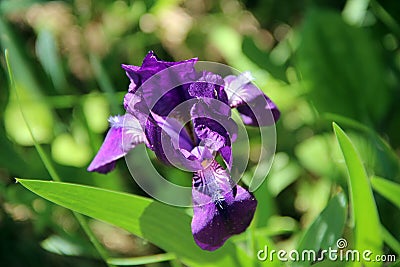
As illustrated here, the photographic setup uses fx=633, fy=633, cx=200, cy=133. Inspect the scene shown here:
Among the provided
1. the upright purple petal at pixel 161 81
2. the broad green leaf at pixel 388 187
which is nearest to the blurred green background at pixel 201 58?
the broad green leaf at pixel 388 187

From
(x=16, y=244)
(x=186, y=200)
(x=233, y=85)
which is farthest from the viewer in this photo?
(x=16, y=244)

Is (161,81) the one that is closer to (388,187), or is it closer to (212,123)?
(212,123)

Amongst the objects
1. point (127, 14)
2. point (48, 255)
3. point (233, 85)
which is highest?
point (233, 85)

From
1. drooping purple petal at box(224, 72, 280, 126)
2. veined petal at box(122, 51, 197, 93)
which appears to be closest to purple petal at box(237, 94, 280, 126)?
drooping purple petal at box(224, 72, 280, 126)

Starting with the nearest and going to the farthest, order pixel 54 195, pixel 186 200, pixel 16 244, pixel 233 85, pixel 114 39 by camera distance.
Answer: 1. pixel 54 195
2. pixel 233 85
3. pixel 186 200
4. pixel 16 244
5. pixel 114 39

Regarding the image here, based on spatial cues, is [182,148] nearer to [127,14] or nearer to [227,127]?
[227,127]

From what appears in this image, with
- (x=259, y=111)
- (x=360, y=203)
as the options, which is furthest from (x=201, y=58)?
(x=360, y=203)

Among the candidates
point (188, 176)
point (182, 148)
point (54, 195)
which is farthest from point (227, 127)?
point (188, 176)
